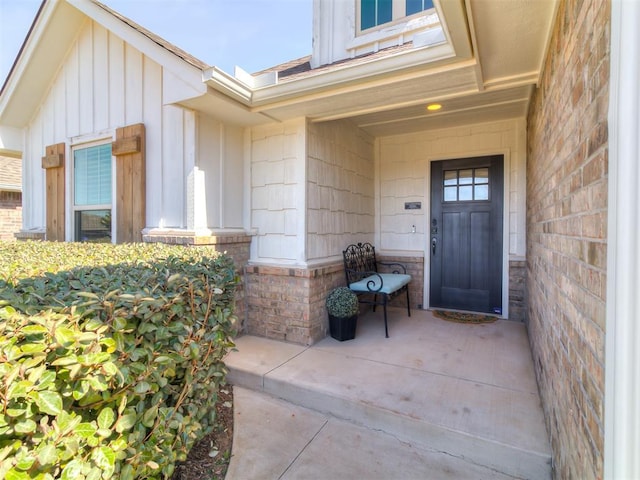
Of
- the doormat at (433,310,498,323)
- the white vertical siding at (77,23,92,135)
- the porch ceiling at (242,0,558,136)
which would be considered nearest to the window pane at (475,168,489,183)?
the porch ceiling at (242,0,558,136)

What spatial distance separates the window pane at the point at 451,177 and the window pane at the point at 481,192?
0.29 meters

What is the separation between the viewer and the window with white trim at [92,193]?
4227mm

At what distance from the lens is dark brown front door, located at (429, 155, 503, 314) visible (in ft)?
14.6

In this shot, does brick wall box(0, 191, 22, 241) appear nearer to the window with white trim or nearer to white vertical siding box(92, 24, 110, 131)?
the window with white trim

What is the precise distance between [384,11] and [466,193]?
2558 millimetres

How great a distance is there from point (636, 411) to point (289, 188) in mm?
3261

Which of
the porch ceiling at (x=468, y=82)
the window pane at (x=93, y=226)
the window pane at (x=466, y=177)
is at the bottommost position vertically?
the window pane at (x=93, y=226)

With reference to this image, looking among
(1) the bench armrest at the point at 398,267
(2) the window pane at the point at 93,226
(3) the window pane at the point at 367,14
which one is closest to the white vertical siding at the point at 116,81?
(2) the window pane at the point at 93,226

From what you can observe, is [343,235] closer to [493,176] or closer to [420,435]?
[493,176]

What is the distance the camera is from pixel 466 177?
4.67 metres

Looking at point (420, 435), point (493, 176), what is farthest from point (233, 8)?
point (420, 435)

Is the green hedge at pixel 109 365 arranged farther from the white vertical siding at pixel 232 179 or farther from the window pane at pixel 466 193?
the window pane at pixel 466 193

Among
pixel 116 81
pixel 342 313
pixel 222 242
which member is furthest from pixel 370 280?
pixel 116 81

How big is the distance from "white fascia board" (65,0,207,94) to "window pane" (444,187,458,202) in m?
3.38
